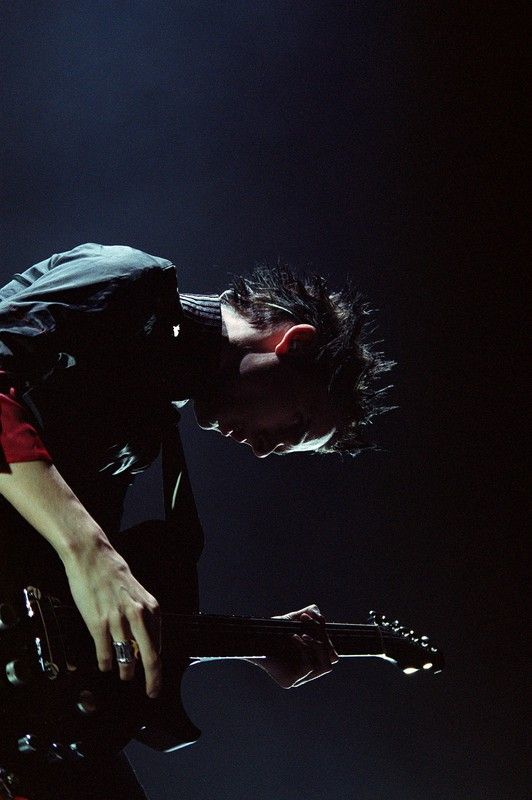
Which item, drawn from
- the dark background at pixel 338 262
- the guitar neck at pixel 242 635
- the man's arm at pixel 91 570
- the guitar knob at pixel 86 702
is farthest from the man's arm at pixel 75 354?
the dark background at pixel 338 262

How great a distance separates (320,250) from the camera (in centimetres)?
225

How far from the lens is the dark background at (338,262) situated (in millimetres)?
2008

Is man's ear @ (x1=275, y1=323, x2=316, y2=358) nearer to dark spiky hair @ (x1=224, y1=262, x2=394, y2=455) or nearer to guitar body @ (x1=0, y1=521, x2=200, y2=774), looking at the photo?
dark spiky hair @ (x1=224, y1=262, x2=394, y2=455)

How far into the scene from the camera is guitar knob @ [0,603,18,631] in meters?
0.83

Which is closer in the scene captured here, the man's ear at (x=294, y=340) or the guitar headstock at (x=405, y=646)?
the man's ear at (x=294, y=340)

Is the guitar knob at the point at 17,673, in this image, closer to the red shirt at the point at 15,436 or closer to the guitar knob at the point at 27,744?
the guitar knob at the point at 27,744

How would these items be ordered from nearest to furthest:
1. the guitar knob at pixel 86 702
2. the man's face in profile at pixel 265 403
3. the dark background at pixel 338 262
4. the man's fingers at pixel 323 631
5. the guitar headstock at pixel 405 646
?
the guitar knob at pixel 86 702, the man's face in profile at pixel 265 403, the man's fingers at pixel 323 631, the guitar headstock at pixel 405 646, the dark background at pixel 338 262

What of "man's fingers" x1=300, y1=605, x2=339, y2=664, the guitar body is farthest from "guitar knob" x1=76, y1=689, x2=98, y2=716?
"man's fingers" x1=300, y1=605, x2=339, y2=664

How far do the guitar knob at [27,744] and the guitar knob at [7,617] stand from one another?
14cm

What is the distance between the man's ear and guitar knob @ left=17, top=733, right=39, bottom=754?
842 millimetres

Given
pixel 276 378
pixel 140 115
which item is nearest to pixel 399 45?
pixel 140 115

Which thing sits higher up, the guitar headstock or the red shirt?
the red shirt

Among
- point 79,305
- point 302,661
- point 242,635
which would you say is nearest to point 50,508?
point 79,305

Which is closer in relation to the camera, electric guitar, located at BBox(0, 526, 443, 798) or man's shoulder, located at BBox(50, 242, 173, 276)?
electric guitar, located at BBox(0, 526, 443, 798)
